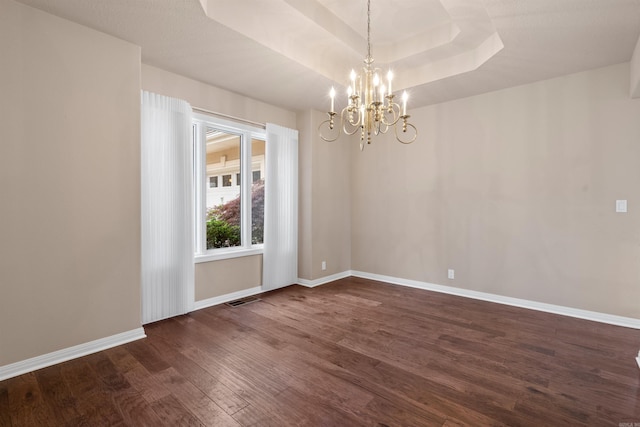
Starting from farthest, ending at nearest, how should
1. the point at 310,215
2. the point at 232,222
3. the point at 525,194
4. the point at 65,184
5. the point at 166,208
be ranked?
1. the point at 310,215
2. the point at 232,222
3. the point at 525,194
4. the point at 166,208
5. the point at 65,184

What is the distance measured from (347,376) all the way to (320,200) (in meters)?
3.05

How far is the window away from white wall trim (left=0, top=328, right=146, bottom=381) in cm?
118

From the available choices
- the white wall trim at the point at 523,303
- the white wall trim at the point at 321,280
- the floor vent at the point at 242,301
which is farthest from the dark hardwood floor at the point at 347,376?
the white wall trim at the point at 321,280

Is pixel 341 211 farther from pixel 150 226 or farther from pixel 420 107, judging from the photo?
pixel 150 226

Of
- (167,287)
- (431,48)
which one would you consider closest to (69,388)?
(167,287)

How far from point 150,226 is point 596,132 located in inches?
194

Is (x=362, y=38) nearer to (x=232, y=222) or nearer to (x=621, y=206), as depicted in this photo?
(x=232, y=222)

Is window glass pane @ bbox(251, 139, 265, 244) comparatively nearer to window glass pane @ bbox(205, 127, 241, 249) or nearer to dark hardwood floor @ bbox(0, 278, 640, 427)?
window glass pane @ bbox(205, 127, 241, 249)

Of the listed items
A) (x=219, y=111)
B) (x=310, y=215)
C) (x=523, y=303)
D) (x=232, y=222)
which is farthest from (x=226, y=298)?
(x=523, y=303)

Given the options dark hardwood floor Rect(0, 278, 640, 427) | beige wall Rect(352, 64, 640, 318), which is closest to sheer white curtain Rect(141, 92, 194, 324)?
dark hardwood floor Rect(0, 278, 640, 427)

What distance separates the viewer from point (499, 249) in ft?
13.2

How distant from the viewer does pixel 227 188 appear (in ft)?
13.6

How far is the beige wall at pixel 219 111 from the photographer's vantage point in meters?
3.39

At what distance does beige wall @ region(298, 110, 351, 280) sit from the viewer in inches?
189
